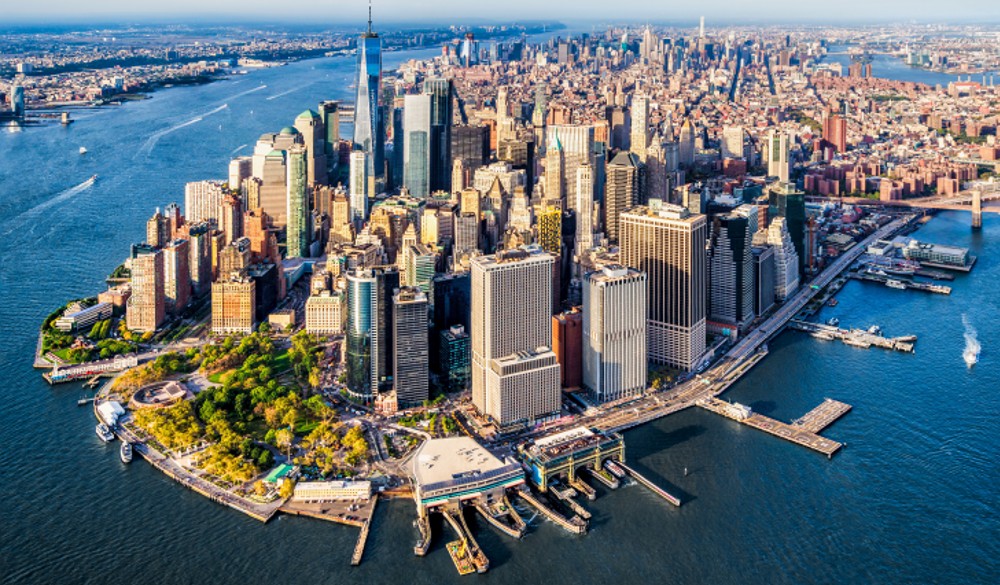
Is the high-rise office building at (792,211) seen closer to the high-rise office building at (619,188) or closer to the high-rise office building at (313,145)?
the high-rise office building at (619,188)

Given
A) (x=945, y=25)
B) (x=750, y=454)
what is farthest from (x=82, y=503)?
(x=945, y=25)

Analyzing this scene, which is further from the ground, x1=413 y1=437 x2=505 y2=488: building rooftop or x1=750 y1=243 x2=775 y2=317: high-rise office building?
x1=750 y1=243 x2=775 y2=317: high-rise office building

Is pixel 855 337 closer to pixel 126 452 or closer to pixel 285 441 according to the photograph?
pixel 285 441

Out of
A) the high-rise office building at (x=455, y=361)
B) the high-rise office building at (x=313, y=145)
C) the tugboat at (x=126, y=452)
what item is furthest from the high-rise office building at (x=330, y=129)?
the tugboat at (x=126, y=452)

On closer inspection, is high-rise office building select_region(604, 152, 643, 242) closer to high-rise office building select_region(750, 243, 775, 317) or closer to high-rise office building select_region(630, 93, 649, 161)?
high-rise office building select_region(750, 243, 775, 317)


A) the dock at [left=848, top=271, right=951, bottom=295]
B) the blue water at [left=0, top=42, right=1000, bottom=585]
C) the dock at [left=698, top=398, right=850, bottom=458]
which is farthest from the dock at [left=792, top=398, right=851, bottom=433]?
the dock at [left=848, top=271, right=951, bottom=295]

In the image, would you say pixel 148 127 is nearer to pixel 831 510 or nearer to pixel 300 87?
pixel 300 87
